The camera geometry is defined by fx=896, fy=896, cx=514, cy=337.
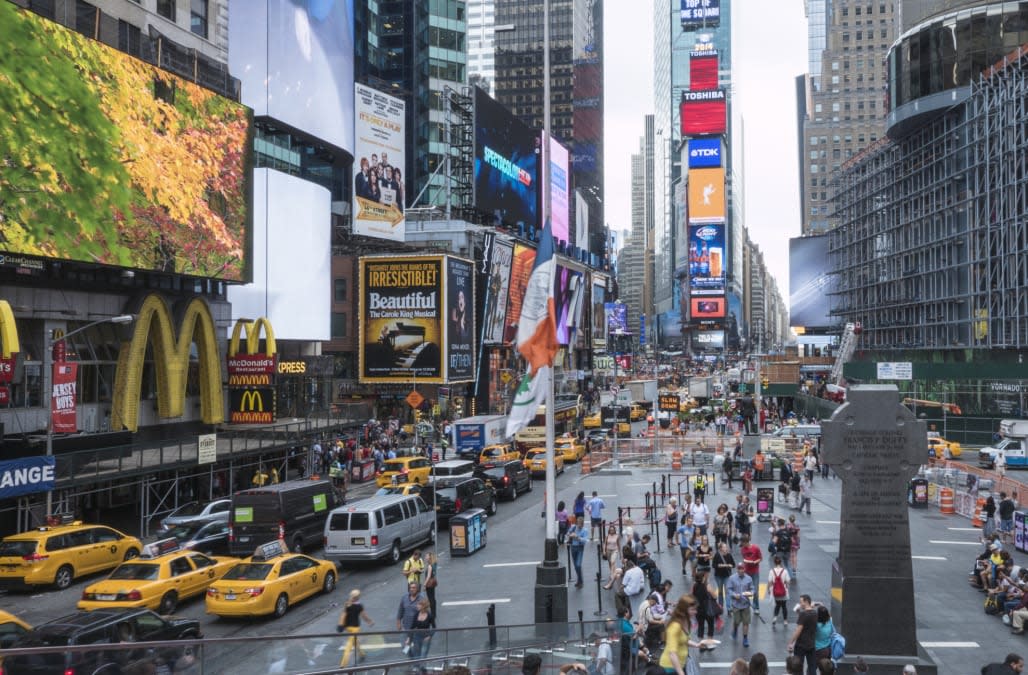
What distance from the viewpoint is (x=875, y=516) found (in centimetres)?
1469

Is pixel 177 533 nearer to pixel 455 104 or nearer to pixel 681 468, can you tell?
pixel 681 468

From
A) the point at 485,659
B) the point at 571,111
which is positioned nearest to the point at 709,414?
the point at 485,659

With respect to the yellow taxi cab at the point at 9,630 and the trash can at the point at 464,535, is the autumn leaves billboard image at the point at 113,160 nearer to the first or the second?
the yellow taxi cab at the point at 9,630

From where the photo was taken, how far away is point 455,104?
255 feet

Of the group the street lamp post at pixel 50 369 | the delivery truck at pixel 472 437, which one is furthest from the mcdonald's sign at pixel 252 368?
the delivery truck at pixel 472 437

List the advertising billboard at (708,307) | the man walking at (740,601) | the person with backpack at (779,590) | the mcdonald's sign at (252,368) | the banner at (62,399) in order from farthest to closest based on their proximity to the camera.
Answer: the advertising billboard at (708,307)
the mcdonald's sign at (252,368)
the banner at (62,399)
the person with backpack at (779,590)
the man walking at (740,601)

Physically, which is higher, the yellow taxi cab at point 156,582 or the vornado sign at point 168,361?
the vornado sign at point 168,361

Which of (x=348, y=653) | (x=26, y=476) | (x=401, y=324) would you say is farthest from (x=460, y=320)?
(x=348, y=653)

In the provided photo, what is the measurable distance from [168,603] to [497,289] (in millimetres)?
55316

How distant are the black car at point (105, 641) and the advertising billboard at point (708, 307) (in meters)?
166

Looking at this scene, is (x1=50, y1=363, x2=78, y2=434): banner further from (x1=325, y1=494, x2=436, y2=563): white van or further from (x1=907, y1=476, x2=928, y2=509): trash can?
(x1=907, y1=476, x2=928, y2=509): trash can

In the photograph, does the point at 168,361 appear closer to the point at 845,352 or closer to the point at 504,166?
the point at 504,166

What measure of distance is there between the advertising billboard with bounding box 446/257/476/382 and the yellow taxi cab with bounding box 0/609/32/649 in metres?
49.9

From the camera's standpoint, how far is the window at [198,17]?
39.5 m
